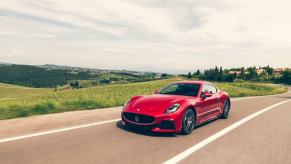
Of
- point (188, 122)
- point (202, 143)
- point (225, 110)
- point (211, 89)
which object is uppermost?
point (211, 89)

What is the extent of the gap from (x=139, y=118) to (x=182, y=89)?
2208 millimetres

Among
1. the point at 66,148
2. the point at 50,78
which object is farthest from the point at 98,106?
the point at 50,78

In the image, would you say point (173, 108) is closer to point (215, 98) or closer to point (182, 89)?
point (182, 89)

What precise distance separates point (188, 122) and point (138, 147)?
2.03 metres

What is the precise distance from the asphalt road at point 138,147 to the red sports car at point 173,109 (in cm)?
27

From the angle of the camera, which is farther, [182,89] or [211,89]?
[211,89]

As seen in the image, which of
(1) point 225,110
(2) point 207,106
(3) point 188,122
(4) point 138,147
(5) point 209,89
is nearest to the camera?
(4) point 138,147

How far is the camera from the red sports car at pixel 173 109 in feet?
23.0

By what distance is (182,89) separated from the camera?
8836 mm

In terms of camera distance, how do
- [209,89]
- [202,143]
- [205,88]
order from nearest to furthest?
[202,143], [205,88], [209,89]

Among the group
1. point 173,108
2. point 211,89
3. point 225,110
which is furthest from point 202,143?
point 225,110

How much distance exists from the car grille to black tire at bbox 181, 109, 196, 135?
0.89 meters

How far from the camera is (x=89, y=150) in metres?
5.59

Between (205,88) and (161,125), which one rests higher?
(205,88)
